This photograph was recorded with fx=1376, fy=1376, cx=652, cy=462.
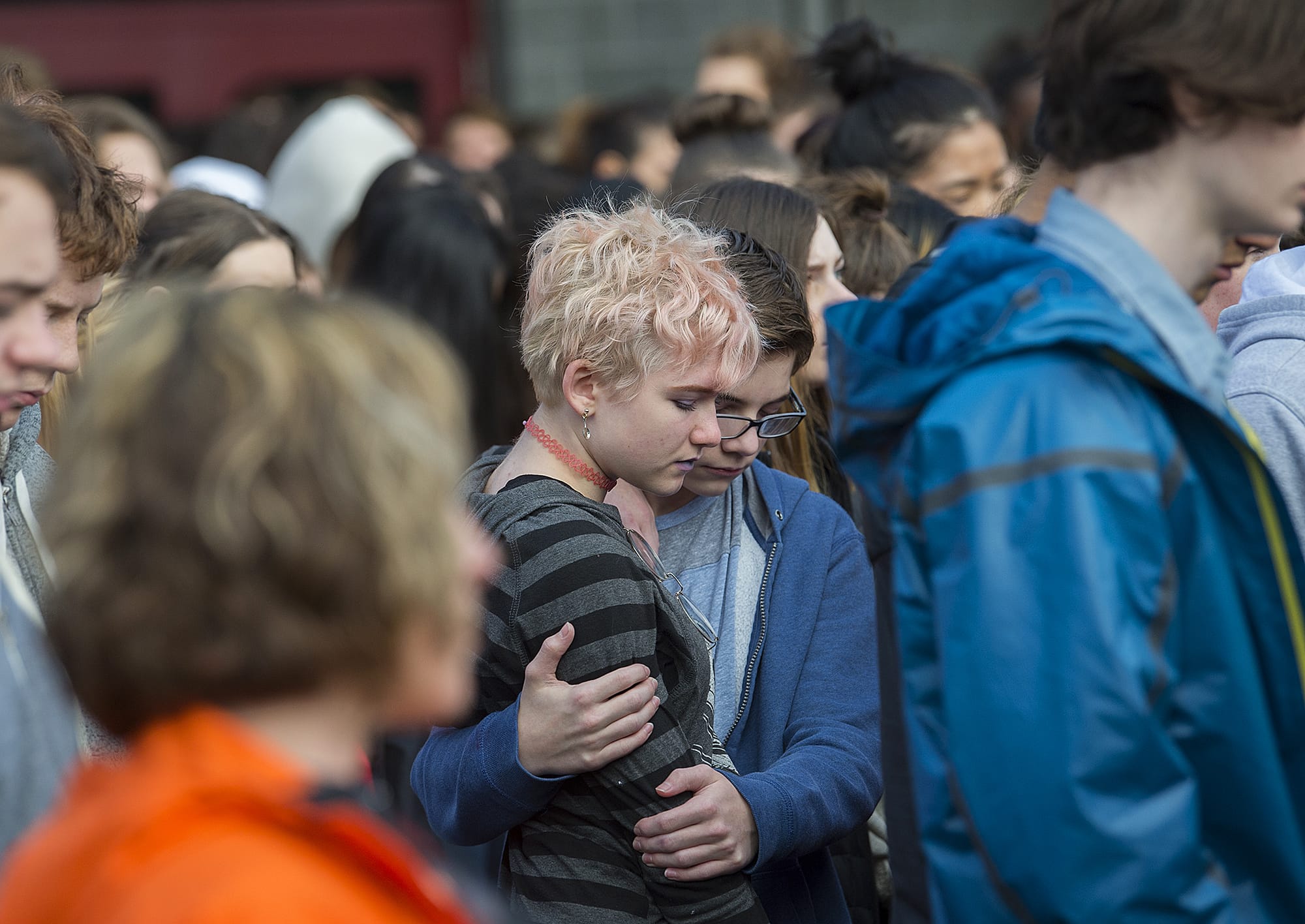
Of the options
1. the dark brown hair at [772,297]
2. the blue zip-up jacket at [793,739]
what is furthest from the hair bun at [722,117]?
the blue zip-up jacket at [793,739]

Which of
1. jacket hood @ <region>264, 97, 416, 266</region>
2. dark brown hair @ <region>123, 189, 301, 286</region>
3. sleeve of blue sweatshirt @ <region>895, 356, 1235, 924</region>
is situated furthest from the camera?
jacket hood @ <region>264, 97, 416, 266</region>

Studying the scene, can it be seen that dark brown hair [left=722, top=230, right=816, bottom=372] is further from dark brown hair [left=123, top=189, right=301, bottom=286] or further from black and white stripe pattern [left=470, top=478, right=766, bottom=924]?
dark brown hair [left=123, top=189, right=301, bottom=286]

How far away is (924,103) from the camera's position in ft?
13.5

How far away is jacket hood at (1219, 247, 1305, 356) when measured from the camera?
1.97m

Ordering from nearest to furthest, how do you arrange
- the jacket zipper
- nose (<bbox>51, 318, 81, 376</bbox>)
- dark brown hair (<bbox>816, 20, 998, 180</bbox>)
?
nose (<bbox>51, 318, 81, 376</bbox>) < the jacket zipper < dark brown hair (<bbox>816, 20, 998, 180</bbox>)

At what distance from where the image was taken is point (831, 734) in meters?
2.15

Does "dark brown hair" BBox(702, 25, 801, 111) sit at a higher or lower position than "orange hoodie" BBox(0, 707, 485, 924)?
lower

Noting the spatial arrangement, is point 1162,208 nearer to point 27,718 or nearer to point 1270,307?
point 1270,307

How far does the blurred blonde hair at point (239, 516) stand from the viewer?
1016mm

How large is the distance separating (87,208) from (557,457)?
81 cm

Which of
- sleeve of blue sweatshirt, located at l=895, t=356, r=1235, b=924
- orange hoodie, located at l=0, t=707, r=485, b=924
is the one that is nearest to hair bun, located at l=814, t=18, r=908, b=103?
sleeve of blue sweatshirt, located at l=895, t=356, r=1235, b=924

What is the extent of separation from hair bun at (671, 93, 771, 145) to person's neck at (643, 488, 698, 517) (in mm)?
2694

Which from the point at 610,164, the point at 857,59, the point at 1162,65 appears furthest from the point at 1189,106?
the point at 610,164

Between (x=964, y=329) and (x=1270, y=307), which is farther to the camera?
(x=1270, y=307)
